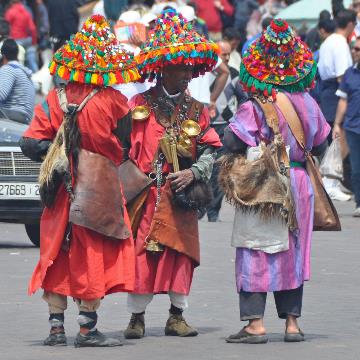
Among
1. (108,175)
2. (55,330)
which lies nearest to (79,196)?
(108,175)

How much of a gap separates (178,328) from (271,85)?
1.50m

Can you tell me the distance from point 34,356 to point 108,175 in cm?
106

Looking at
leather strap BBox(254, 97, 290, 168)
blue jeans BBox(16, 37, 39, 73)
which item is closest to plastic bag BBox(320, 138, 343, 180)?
leather strap BBox(254, 97, 290, 168)

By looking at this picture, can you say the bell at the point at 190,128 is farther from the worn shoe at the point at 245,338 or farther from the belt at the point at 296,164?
the worn shoe at the point at 245,338

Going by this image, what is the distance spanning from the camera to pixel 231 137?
925 cm

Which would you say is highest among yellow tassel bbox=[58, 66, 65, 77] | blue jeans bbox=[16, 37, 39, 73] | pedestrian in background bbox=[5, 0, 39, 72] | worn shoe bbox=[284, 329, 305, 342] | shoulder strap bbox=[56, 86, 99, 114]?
pedestrian in background bbox=[5, 0, 39, 72]

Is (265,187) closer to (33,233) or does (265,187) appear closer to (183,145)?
(183,145)

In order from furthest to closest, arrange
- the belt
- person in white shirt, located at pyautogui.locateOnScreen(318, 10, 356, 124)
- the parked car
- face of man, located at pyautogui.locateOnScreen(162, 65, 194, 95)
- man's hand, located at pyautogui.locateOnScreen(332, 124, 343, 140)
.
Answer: person in white shirt, located at pyautogui.locateOnScreen(318, 10, 356, 124), man's hand, located at pyautogui.locateOnScreen(332, 124, 343, 140), the parked car, face of man, located at pyautogui.locateOnScreen(162, 65, 194, 95), the belt

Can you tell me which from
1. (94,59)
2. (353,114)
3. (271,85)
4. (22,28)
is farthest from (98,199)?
(22,28)

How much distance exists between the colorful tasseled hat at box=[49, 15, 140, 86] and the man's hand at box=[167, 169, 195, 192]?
685 millimetres

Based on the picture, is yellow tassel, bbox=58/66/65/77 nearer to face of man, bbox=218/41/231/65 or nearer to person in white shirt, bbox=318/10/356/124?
face of man, bbox=218/41/231/65

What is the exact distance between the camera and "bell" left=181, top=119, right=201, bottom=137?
948 cm

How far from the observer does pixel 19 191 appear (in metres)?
14.3

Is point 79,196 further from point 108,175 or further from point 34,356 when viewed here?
point 34,356
